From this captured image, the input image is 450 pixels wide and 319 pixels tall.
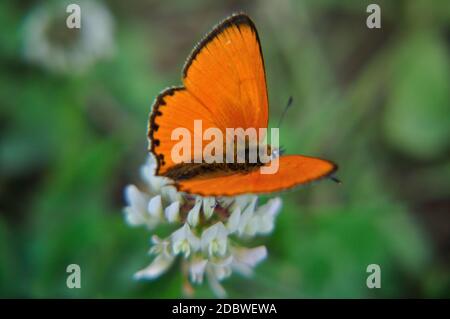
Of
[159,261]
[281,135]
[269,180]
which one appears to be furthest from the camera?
[281,135]

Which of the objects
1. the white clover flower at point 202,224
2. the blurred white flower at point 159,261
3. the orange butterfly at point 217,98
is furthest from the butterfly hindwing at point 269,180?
the blurred white flower at point 159,261

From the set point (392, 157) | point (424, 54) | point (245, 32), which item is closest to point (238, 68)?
point (245, 32)

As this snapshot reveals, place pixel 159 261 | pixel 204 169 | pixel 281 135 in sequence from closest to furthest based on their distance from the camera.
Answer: pixel 204 169 < pixel 159 261 < pixel 281 135

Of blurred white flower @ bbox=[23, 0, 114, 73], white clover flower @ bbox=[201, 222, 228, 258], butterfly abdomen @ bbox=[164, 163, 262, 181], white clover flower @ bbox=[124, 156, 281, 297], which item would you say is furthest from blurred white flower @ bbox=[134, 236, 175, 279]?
blurred white flower @ bbox=[23, 0, 114, 73]

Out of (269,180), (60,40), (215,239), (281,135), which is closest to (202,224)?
(215,239)

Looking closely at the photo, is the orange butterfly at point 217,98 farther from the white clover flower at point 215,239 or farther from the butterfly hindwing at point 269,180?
the white clover flower at point 215,239

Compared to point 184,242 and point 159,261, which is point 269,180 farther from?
point 159,261

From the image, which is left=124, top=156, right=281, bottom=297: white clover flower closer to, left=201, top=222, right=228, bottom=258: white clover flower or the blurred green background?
left=201, top=222, right=228, bottom=258: white clover flower
